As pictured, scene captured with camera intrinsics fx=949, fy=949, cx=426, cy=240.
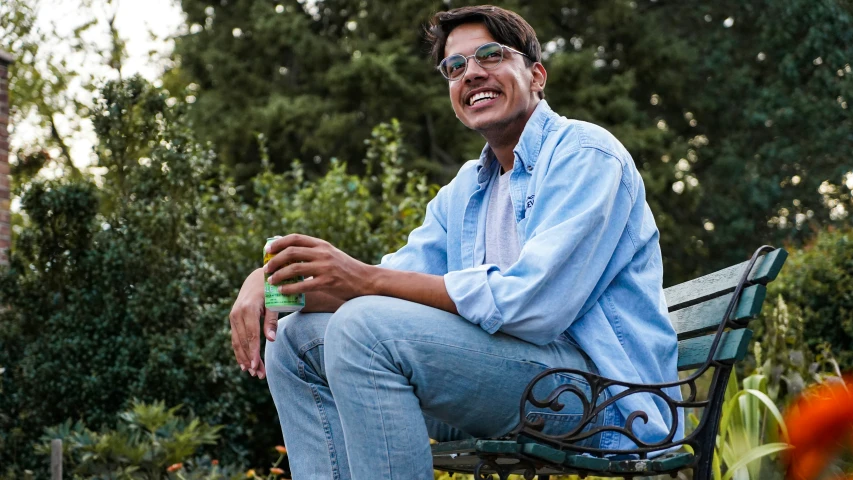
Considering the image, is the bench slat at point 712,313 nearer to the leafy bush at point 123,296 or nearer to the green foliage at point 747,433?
the green foliage at point 747,433

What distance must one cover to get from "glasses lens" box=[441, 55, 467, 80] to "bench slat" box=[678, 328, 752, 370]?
33.2 inches

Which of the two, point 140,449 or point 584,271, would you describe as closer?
point 584,271

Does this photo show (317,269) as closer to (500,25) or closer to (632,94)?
(500,25)

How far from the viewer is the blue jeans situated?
1718mm

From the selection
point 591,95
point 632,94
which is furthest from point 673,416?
point 632,94

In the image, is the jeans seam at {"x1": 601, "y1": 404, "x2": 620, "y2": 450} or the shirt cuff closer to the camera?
the shirt cuff

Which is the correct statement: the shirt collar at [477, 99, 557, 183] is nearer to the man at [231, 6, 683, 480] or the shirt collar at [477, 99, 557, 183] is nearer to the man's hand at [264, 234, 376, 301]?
the man at [231, 6, 683, 480]

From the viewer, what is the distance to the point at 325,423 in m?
2.04

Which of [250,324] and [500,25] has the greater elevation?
[500,25]

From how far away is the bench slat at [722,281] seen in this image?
1921 millimetres

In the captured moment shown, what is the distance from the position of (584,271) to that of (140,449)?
3087 millimetres

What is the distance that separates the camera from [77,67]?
18.1 meters

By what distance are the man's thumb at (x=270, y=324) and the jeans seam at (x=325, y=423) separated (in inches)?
4.0

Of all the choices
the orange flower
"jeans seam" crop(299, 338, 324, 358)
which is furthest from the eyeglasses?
the orange flower
